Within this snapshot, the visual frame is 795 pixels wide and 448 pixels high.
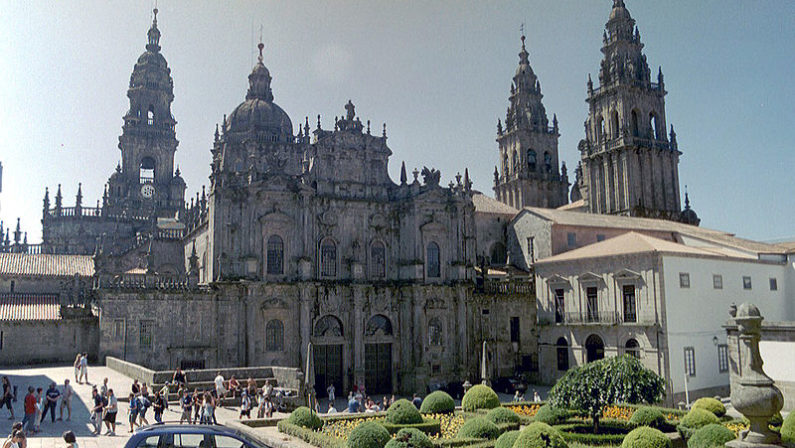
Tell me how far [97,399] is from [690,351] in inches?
1235

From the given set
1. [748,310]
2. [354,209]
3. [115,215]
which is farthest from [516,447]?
[115,215]

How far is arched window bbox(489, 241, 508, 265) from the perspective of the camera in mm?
55312

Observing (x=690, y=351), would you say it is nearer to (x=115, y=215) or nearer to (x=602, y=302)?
(x=602, y=302)

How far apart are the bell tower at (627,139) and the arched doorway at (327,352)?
34.3m

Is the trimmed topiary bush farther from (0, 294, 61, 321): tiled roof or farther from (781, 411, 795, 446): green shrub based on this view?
(0, 294, 61, 321): tiled roof

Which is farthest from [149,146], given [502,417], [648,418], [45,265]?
[648,418]

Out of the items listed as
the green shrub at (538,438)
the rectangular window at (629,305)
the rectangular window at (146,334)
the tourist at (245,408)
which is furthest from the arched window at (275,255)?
the green shrub at (538,438)

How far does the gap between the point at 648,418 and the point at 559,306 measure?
22.0 m

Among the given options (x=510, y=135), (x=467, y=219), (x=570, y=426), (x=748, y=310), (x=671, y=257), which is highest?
(x=510, y=135)

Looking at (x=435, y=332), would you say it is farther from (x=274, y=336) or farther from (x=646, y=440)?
(x=646, y=440)

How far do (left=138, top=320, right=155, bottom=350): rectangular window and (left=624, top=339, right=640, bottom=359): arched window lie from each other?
27329 mm

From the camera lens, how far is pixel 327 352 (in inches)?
1677

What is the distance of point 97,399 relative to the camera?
21.6 meters

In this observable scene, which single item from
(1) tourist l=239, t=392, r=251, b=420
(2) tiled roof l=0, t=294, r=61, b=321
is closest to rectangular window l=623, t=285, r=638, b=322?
(1) tourist l=239, t=392, r=251, b=420
